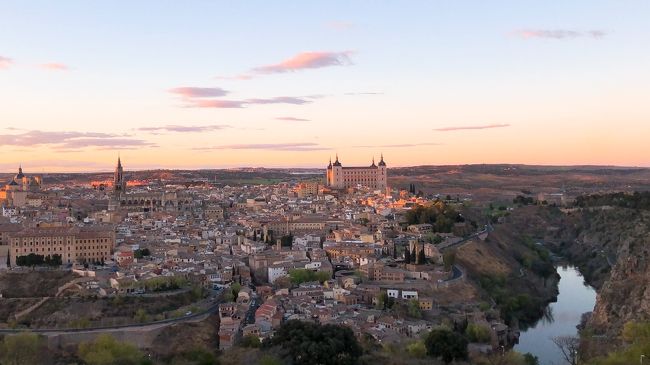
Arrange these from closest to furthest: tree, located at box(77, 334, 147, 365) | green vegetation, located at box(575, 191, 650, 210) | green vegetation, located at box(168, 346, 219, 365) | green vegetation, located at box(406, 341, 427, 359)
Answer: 1. green vegetation, located at box(168, 346, 219, 365)
2. tree, located at box(77, 334, 147, 365)
3. green vegetation, located at box(406, 341, 427, 359)
4. green vegetation, located at box(575, 191, 650, 210)

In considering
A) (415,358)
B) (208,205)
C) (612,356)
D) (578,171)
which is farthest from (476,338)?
(578,171)

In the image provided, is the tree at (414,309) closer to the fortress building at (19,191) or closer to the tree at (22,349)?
the tree at (22,349)

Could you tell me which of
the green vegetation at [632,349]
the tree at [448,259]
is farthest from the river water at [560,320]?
the tree at [448,259]

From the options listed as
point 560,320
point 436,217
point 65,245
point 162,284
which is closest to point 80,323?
point 162,284

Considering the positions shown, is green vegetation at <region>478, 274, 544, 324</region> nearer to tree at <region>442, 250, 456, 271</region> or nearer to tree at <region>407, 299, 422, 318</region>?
tree at <region>442, 250, 456, 271</region>

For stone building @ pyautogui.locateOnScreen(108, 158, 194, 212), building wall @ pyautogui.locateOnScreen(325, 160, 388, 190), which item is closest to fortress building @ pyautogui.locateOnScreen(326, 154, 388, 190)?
building wall @ pyautogui.locateOnScreen(325, 160, 388, 190)

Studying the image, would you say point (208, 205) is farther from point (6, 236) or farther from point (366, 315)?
point (366, 315)
